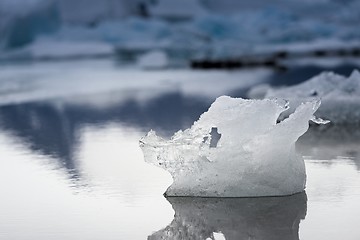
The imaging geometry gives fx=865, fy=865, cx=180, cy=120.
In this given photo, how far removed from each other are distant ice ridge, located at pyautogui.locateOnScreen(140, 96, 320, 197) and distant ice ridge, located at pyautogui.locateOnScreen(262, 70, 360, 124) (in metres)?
2.88

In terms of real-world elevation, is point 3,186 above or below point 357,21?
below

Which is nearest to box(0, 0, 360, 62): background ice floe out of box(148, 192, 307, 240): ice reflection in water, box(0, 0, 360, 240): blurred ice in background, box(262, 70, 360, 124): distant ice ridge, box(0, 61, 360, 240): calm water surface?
box(0, 0, 360, 240): blurred ice in background

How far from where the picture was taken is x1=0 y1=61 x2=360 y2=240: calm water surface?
4109 millimetres

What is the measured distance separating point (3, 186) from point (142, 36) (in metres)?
29.8

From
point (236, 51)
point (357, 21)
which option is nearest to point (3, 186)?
point (236, 51)

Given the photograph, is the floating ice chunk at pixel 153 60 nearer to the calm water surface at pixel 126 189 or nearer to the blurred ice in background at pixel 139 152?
the blurred ice in background at pixel 139 152

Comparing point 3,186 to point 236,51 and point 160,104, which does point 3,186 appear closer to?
point 160,104

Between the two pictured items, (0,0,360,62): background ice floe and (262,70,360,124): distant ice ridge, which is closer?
(262,70,360,124): distant ice ridge

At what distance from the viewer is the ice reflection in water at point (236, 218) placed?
3.99m

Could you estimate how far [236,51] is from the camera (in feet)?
90.4

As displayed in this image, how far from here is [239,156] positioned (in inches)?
191

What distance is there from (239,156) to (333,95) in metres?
3.51

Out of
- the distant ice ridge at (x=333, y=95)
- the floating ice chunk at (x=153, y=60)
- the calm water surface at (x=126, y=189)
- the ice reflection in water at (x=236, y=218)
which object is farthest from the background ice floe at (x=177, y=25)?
the ice reflection in water at (x=236, y=218)

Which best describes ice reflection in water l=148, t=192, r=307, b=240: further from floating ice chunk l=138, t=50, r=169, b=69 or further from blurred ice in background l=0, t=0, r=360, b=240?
floating ice chunk l=138, t=50, r=169, b=69
